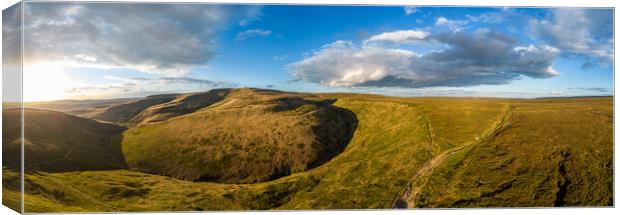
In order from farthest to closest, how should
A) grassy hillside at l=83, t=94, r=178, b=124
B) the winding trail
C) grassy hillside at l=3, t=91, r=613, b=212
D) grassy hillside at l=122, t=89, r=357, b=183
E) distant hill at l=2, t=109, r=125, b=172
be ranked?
1. grassy hillside at l=122, t=89, r=357, b=183
2. grassy hillside at l=83, t=94, r=178, b=124
3. the winding trail
4. grassy hillside at l=3, t=91, r=613, b=212
5. distant hill at l=2, t=109, r=125, b=172

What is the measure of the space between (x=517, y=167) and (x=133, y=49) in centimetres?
2040

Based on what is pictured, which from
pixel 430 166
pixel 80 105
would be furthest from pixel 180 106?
pixel 430 166

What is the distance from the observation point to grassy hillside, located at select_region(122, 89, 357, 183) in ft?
88.4

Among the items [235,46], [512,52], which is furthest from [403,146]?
[235,46]

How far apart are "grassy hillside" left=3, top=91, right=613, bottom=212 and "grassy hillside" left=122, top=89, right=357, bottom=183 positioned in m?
0.11

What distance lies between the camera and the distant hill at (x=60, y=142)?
2361cm

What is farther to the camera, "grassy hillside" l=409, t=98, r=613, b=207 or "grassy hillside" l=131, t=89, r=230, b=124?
"grassy hillside" l=131, t=89, r=230, b=124

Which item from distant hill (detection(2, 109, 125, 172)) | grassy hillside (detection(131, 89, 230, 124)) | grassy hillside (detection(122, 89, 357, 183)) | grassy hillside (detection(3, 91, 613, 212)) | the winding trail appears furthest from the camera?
grassy hillside (detection(131, 89, 230, 124))

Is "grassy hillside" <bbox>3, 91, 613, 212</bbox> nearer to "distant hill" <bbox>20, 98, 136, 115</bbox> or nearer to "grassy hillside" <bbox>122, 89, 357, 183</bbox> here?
"grassy hillside" <bbox>122, 89, 357, 183</bbox>

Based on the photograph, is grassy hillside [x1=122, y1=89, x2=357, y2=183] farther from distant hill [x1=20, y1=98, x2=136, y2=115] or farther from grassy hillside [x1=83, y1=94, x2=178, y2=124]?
distant hill [x1=20, y1=98, x2=136, y2=115]

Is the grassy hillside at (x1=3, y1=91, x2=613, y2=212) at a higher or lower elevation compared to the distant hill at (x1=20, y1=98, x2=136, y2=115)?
lower

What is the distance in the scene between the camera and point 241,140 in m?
27.6

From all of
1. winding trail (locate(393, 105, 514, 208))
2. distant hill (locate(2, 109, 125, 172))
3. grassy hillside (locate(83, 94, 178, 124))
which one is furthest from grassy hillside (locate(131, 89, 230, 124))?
winding trail (locate(393, 105, 514, 208))

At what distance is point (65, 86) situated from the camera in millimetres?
25281
